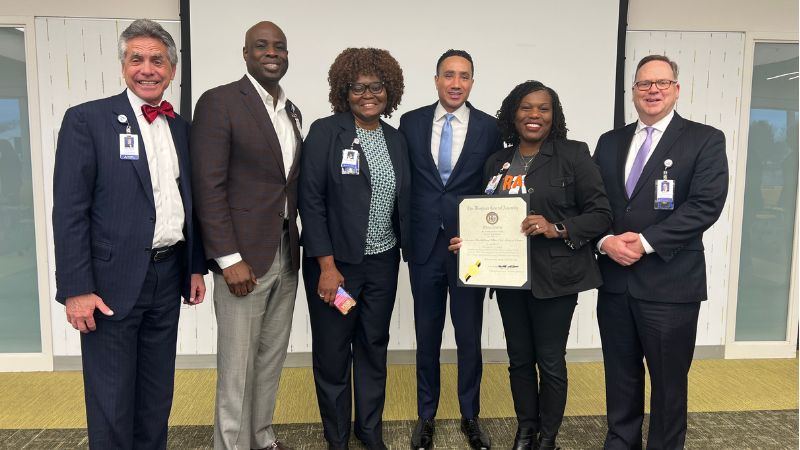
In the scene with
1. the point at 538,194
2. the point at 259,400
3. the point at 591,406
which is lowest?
the point at 591,406

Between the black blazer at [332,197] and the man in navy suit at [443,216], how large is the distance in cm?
37

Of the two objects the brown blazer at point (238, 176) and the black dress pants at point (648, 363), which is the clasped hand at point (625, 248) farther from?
the brown blazer at point (238, 176)

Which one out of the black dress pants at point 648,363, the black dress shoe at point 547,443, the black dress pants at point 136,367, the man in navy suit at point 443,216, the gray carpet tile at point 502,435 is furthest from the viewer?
the gray carpet tile at point 502,435

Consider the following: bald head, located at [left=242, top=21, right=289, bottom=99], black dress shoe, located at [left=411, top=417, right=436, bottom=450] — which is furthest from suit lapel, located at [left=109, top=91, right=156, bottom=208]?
black dress shoe, located at [left=411, top=417, right=436, bottom=450]

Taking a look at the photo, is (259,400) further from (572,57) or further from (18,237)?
(572,57)

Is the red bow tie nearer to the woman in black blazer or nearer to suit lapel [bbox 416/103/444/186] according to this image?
suit lapel [bbox 416/103/444/186]

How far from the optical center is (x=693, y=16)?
3.81 meters

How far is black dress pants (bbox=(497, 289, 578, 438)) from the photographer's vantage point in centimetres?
229

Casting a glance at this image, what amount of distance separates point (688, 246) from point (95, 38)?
151 inches

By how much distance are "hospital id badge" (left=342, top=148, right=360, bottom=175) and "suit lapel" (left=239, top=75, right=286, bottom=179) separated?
270 millimetres

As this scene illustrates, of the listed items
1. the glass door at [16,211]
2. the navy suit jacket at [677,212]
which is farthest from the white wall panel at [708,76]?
the glass door at [16,211]

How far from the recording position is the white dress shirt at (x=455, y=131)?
8.39 ft

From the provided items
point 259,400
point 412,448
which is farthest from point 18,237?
point 412,448

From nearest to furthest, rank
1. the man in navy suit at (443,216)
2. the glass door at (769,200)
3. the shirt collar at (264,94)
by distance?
1. the shirt collar at (264,94)
2. the man in navy suit at (443,216)
3. the glass door at (769,200)
